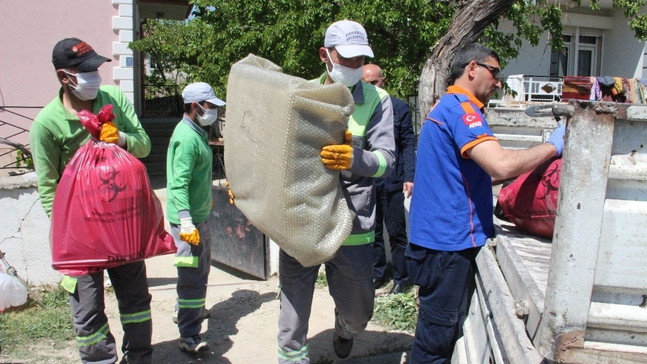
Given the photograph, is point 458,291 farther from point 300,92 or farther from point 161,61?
point 161,61

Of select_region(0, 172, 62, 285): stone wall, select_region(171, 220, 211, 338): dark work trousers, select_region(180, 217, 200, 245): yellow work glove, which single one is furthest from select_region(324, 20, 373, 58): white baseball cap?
select_region(0, 172, 62, 285): stone wall

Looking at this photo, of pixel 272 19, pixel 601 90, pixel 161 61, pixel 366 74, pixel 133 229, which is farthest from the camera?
pixel 161 61

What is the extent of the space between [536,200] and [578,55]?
1577 cm

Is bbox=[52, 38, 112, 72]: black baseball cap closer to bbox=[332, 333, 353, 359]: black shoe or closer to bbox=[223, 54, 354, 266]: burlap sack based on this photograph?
bbox=[223, 54, 354, 266]: burlap sack

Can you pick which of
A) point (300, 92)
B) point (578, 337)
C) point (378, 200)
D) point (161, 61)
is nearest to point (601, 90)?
point (378, 200)

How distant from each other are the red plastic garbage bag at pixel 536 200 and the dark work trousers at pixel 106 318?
1.99 meters

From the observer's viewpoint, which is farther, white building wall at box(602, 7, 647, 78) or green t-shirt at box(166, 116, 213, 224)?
white building wall at box(602, 7, 647, 78)

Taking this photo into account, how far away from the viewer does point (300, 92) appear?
2.57 meters

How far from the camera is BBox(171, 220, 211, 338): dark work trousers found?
3975mm

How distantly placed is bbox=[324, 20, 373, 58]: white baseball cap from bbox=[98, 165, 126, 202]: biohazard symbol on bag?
1.29 meters

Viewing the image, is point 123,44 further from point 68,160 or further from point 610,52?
point 610,52

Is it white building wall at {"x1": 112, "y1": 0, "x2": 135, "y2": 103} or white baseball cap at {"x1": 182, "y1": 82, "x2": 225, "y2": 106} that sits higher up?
white building wall at {"x1": 112, "y1": 0, "x2": 135, "y2": 103}

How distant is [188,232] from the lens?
12.5ft

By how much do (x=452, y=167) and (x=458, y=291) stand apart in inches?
22.7
